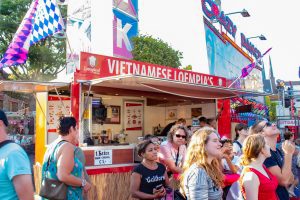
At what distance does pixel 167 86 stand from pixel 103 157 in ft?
7.04

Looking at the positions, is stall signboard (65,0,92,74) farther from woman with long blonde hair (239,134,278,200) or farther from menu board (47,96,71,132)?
woman with long blonde hair (239,134,278,200)

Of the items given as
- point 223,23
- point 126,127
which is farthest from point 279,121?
point 223,23

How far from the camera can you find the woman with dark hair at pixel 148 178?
421 centimetres

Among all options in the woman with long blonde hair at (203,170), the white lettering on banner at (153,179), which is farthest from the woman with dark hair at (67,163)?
the woman with long blonde hair at (203,170)

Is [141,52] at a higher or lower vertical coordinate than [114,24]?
lower

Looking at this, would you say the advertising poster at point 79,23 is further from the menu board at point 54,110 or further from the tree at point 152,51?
the menu board at point 54,110

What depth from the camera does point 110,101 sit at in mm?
9977

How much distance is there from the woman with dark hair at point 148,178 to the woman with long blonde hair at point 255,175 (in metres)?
1.15

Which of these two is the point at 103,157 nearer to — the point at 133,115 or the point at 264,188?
the point at 264,188

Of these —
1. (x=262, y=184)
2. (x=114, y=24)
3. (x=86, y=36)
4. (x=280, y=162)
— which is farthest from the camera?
(x=114, y=24)

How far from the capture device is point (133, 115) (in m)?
10.7

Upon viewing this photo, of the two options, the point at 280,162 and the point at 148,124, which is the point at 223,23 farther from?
the point at 280,162

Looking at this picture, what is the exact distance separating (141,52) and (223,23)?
7.48 m

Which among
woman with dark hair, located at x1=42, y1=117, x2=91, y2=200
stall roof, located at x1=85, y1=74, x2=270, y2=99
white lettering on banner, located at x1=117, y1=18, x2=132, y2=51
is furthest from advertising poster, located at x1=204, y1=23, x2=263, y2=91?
woman with dark hair, located at x1=42, y1=117, x2=91, y2=200
